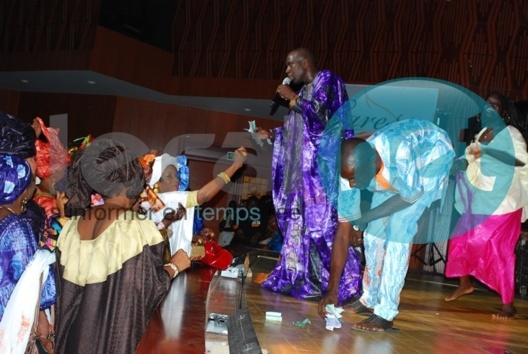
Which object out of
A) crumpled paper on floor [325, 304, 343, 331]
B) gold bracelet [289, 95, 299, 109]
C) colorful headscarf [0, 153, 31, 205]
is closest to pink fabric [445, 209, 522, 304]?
gold bracelet [289, 95, 299, 109]

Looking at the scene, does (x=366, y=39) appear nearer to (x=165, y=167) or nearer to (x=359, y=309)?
(x=165, y=167)

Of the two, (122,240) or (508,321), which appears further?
(508,321)

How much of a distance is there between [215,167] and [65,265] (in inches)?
354

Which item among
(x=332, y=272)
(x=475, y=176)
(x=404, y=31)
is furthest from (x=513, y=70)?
(x=332, y=272)

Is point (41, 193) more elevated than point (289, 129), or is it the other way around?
point (289, 129)

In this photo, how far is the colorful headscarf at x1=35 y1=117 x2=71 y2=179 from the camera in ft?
13.6

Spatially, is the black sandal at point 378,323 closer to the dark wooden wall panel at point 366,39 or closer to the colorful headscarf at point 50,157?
the colorful headscarf at point 50,157

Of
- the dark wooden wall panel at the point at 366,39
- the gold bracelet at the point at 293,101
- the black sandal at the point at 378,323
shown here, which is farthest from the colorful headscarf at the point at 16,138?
the dark wooden wall panel at the point at 366,39

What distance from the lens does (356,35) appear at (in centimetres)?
998

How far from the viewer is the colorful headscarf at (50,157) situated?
4.14 metres

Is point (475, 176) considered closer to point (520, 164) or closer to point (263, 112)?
point (520, 164)

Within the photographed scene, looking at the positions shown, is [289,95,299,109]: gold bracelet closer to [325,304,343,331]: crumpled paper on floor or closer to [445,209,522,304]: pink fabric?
[325,304,343,331]: crumpled paper on floor

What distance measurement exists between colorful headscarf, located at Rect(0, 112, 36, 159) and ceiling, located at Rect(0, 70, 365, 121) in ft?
21.3

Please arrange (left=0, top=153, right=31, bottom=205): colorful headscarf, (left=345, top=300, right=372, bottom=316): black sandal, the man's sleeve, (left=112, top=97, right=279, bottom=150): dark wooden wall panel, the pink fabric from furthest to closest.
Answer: (left=112, top=97, right=279, bottom=150): dark wooden wall panel
the pink fabric
(left=345, top=300, right=372, bottom=316): black sandal
the man's sleeve
(left=0, top=153, right=31, bottom=205): colorful headscarf
